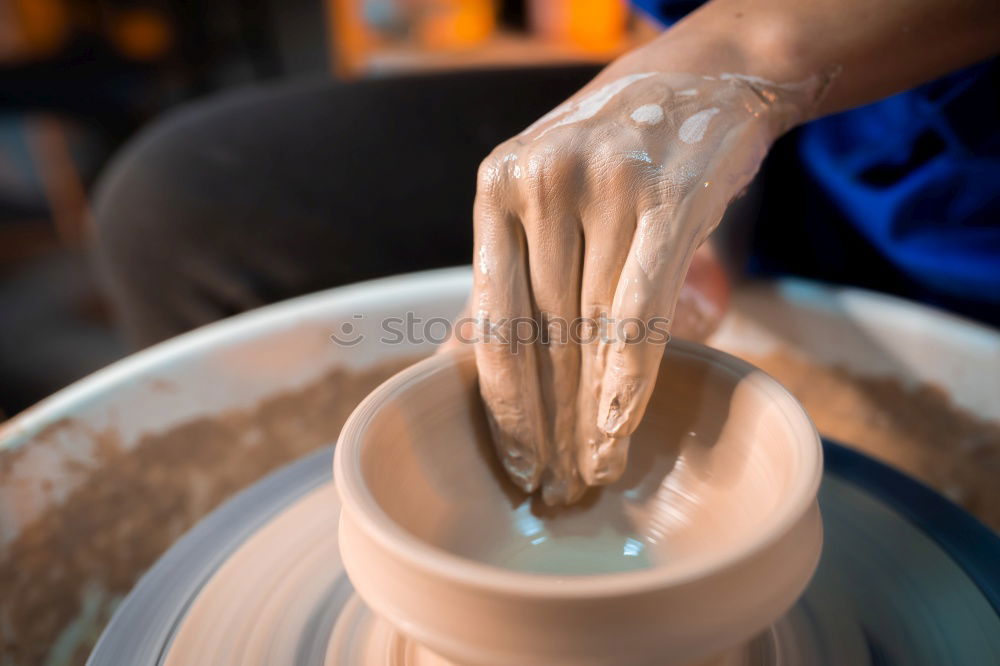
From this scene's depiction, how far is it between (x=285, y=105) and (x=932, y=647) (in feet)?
4.77

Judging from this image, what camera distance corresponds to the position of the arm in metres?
0.69

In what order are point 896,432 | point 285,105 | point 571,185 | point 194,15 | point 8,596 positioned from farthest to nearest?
1. point 194,15
2. point 285,105
3. point 896,432
4. point 8,596
5. point 571,185

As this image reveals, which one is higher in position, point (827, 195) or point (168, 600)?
point (827, 195)

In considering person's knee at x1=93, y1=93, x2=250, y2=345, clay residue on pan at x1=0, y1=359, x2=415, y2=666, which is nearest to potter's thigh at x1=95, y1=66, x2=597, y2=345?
person's knee at x1=93, y1=93, x2=250, y2=345

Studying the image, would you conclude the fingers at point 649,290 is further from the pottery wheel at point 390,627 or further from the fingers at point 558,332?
the pottery wheel at point 390,627

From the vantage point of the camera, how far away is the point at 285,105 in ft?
5.25

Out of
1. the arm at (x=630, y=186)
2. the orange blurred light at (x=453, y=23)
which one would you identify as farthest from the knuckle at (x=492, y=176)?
the orange blurred light at (x=453, y=23)

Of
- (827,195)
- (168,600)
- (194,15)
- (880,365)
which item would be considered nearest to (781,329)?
(880,365)

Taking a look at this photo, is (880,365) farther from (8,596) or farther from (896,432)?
(8,596)

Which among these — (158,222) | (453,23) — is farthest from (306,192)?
(453,23)

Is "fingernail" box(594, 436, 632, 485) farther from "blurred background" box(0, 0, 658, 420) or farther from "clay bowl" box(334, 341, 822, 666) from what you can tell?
"blurred background" box(0, 0, 658, 420)

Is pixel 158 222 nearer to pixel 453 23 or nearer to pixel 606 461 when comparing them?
pixel 606 461

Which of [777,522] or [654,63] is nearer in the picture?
[777,522]

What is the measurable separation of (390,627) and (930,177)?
0.96 m
